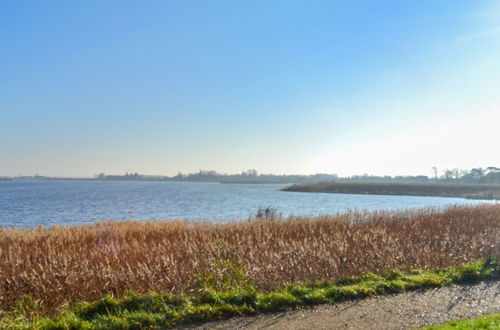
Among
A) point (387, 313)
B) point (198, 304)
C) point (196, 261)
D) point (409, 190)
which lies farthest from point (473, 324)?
point (409, 190)

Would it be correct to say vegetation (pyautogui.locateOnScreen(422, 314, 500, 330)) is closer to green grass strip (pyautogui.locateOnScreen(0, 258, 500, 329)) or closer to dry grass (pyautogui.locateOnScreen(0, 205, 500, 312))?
green grass strip (pyautogui.locateOnScreen(0, 258, 500, 329))

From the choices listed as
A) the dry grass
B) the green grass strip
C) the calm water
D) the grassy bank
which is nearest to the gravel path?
the green grass strip

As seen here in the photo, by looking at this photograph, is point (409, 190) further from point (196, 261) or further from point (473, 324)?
point (473, 324)

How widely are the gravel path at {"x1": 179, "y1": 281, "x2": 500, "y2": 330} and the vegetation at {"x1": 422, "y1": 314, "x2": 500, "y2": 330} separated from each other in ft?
A: 0.89

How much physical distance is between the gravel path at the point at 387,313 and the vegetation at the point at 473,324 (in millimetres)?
272

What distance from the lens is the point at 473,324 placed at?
17.2ft

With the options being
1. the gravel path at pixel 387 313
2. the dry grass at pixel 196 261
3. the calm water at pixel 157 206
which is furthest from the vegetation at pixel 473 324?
the calm water at pixel 157 206

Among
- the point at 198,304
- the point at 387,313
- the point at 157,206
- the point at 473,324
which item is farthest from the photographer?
the point at 157,206

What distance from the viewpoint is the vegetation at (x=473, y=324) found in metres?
5.12

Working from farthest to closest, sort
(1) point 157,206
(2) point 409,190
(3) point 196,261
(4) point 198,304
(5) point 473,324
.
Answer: (2) point 409,190 < (1) point 157,206 < (3) point 196,261 < (4) point 198,304 < (5) point 473,324

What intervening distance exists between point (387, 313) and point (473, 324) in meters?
1.27

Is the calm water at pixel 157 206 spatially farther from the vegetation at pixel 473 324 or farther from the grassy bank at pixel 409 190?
the grassy bank at pixel 409 190

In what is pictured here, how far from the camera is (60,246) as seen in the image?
11648 mm

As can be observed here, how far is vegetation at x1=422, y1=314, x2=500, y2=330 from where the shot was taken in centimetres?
512
